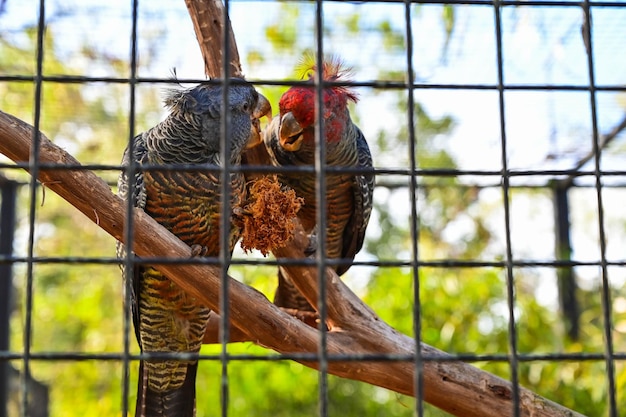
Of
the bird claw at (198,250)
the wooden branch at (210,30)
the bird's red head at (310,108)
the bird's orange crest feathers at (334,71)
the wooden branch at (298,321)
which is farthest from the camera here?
the bird's orange crest feathers at (334,71)

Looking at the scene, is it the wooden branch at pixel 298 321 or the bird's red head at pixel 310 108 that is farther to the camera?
the bird's red head at pixel 310 108

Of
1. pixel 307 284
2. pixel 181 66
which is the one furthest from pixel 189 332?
pixel 181 66

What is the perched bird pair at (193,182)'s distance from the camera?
2996 millimetres

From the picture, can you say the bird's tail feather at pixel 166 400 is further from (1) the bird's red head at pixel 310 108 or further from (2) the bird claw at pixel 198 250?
(1) the bird's red head at pixel 310 108

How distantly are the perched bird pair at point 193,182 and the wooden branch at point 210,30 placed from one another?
4.6 inches

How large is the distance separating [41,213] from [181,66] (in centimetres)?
442

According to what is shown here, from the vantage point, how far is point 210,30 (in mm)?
2953

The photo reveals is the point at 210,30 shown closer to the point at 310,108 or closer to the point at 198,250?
the point at 310,108

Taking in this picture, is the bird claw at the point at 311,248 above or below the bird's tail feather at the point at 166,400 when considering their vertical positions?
above

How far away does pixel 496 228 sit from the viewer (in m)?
7.79

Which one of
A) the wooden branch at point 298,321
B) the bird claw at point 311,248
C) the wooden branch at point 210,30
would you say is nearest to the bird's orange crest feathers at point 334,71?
the wooden branch at point 210,30

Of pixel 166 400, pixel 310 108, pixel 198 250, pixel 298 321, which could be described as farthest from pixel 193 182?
pixel 166 400

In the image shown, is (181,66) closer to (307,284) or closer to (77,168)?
(307,284)

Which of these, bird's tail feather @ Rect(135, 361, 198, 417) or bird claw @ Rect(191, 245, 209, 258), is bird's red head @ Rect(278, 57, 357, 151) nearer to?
bird claw @ Rect(191, 245, 209, 258)
